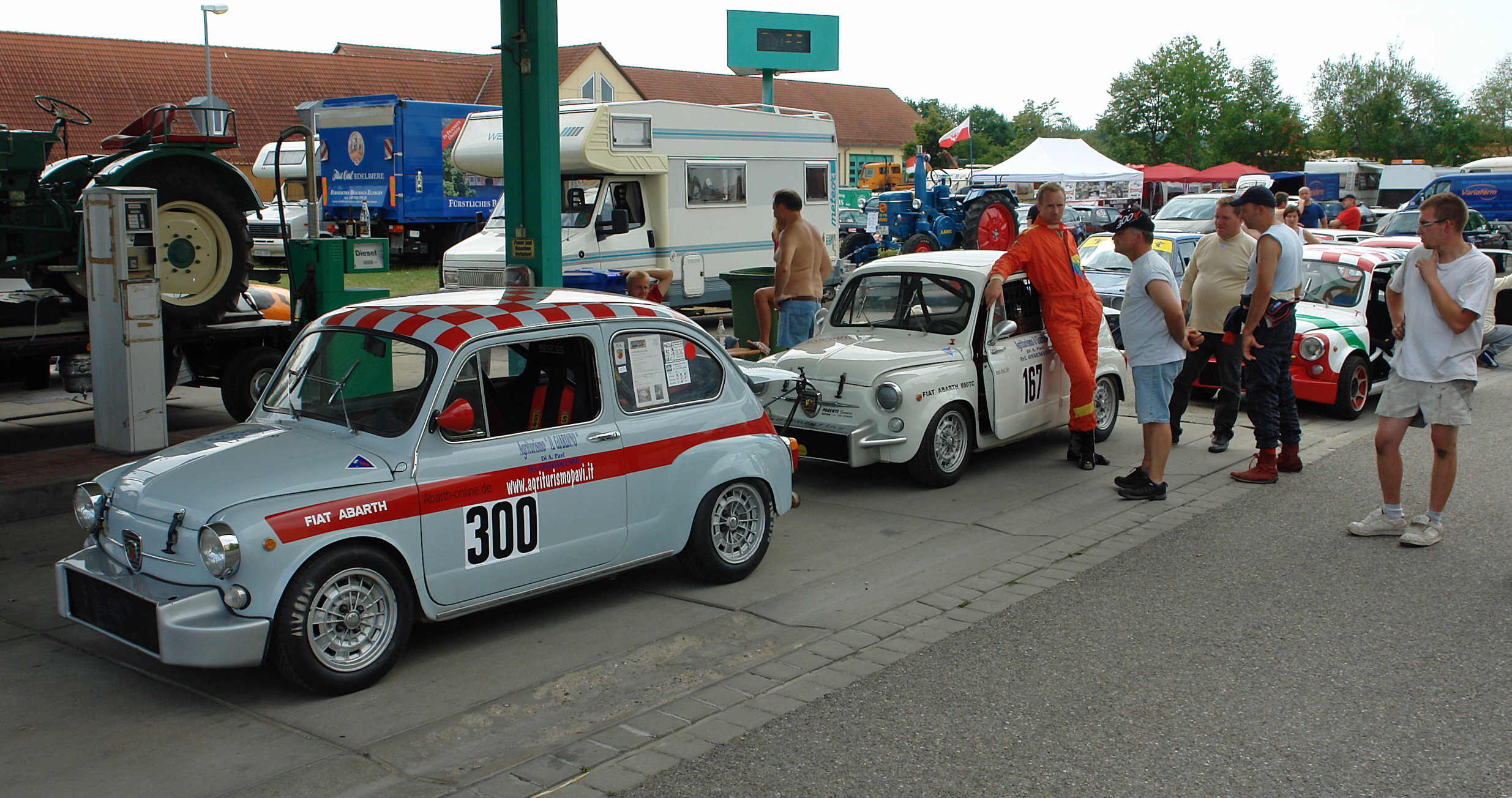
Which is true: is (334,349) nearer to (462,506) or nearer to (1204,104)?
(462,506)

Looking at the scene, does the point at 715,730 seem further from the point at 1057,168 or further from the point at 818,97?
the point at 818,97

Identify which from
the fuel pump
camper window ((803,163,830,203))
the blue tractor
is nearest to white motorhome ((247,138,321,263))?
camper window ((803,163,830,203))

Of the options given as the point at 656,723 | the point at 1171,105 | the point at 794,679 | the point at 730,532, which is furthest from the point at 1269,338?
the point at 1171,105

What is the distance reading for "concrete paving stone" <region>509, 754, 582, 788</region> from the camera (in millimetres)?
3969

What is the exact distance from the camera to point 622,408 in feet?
18.3

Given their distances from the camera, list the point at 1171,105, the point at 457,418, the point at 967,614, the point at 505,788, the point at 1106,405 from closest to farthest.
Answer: the point at 505,788 → the point at 457,418 → the point at 967,614 → the point at 1106,405 → the point at 1171,105

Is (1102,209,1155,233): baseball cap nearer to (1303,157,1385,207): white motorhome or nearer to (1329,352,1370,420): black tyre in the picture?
(1329,352,1370,420): black tyre

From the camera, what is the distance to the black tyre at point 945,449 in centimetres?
800

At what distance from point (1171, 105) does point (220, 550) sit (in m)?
73.7

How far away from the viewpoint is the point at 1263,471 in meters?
8.43

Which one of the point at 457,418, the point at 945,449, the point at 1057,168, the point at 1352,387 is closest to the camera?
the point at 457,418

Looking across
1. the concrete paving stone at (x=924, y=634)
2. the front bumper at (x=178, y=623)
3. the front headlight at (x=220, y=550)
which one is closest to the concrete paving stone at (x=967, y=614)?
the concrete paving stone at (x=924, y=634)

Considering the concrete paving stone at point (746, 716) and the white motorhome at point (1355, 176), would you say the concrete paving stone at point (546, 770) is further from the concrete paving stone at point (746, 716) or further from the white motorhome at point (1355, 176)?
the white motorhome at point (1355, 176)

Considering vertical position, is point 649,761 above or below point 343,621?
below
